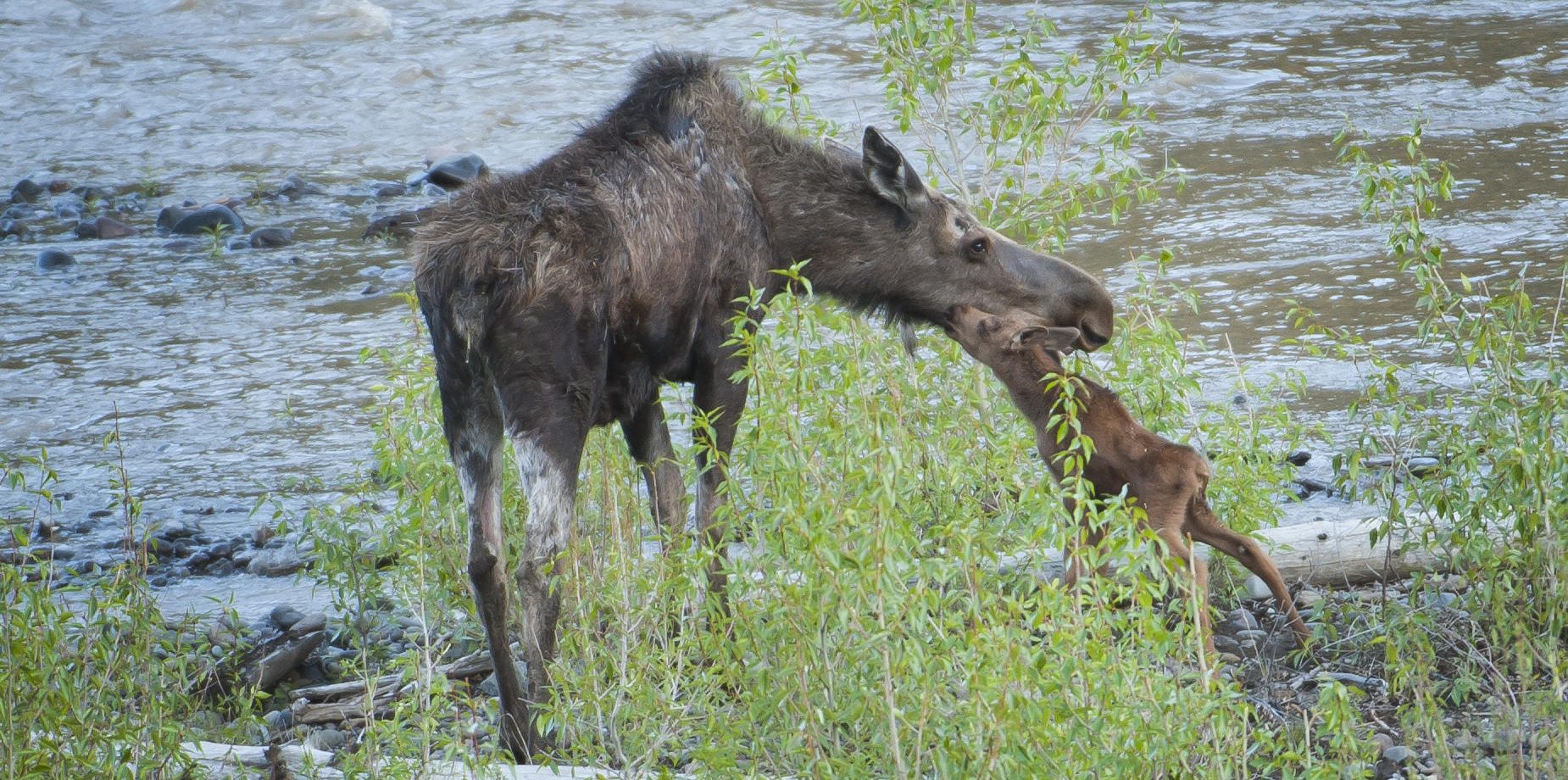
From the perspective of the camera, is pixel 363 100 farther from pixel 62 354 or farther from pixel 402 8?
pixel 62 354

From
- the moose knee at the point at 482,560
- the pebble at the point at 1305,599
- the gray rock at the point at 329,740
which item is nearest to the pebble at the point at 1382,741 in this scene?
the pebble at the point at 1305,599

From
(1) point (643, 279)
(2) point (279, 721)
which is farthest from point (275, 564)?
(1) point (643, 279)

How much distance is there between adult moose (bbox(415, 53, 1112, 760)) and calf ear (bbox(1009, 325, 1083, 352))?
0.31m

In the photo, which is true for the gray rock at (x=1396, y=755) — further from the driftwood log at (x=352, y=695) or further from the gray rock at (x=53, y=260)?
the gray rock at (x=53, y=260)

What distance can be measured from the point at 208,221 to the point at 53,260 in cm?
129

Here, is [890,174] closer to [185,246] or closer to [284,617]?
[284,617]

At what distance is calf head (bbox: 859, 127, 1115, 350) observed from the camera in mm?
6086

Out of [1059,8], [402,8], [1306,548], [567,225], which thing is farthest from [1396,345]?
[402,8]

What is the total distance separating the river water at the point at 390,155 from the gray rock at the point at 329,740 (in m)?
1.21

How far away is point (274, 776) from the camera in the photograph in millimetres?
4562

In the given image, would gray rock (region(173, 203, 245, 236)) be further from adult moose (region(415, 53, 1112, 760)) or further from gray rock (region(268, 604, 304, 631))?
adult moose (region(415, 53, 1112, 760))

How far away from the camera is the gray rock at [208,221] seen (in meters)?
13.3

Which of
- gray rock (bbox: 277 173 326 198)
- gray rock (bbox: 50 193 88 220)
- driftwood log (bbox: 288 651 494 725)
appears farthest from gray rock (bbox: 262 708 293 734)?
gray rock (bbox: 50 193 88 220)

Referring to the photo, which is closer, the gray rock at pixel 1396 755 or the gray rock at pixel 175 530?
the gray rock at pixel 1396 755
